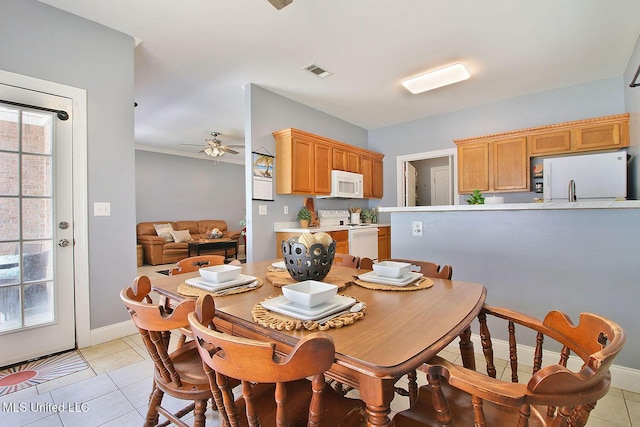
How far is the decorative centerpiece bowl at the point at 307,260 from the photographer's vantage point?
4.24 feet

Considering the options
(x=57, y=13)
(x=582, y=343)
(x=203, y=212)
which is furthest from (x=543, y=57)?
(x=203, y=212)

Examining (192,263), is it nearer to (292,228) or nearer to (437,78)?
(292,228)

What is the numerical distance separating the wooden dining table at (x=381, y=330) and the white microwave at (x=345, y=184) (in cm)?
320

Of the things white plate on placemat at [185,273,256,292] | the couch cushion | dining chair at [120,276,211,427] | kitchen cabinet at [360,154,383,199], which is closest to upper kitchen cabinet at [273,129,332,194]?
kitchen cabinet at [360,154,383,199]

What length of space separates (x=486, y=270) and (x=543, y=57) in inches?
98.0

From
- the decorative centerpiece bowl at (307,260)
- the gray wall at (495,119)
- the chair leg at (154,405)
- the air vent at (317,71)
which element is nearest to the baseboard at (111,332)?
the chair leg at (154,405)

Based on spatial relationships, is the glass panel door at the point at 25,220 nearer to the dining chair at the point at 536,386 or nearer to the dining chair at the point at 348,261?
the dining chair at the point at 348,261

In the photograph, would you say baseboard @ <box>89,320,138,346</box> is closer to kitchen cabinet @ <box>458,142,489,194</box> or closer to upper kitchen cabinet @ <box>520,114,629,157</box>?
kitchen cabinet @ <box>458,142,489,194</box>

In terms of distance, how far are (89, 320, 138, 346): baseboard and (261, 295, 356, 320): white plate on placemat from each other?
228 centimetres

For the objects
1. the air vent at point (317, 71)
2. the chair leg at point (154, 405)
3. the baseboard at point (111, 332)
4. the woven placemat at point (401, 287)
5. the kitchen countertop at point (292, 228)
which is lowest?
the baseboard at point (111, 332)

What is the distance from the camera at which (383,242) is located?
5.21 metres

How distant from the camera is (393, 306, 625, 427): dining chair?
643 mm

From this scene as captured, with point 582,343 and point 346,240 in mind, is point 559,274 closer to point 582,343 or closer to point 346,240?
point 582,343

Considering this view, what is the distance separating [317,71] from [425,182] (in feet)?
15.8
